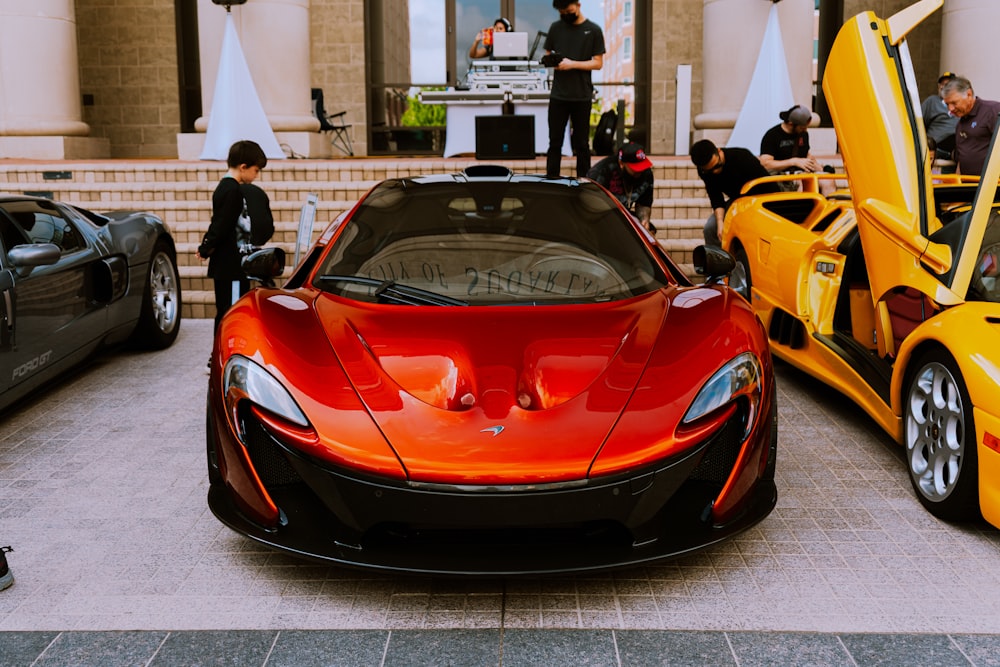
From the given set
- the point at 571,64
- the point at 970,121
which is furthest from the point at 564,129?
the point at 970,121

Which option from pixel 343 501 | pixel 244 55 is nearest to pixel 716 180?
pixel 343 501

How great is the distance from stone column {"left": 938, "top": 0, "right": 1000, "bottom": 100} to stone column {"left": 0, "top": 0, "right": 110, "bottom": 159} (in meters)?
11.7

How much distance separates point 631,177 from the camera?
7.69 m

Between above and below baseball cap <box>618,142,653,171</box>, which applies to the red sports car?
below

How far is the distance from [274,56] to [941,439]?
36.1 feet

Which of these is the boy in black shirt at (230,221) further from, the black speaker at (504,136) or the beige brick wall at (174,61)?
the beige brick wall at (174,61)

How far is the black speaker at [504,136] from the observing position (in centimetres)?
1182

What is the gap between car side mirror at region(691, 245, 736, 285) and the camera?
421 centimetres

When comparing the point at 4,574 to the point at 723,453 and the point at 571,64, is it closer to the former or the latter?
the point at 723,453

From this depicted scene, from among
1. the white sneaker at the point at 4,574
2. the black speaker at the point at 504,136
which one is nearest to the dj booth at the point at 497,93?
the black speaker at the point at 504,136

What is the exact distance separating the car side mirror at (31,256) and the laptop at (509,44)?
9.20 meters

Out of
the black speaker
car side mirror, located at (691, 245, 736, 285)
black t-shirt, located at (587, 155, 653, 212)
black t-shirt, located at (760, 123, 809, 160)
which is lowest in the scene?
car side mirror, located at (691, 245, 736, 285)

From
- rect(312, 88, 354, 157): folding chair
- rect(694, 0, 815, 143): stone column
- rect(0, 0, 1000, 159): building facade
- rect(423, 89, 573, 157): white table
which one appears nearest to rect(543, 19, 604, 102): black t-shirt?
rect(694, 0, 815, 143): stone column

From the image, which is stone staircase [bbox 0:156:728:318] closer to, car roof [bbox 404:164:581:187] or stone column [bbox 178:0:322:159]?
stone column [bbox 178:0:322:159]
